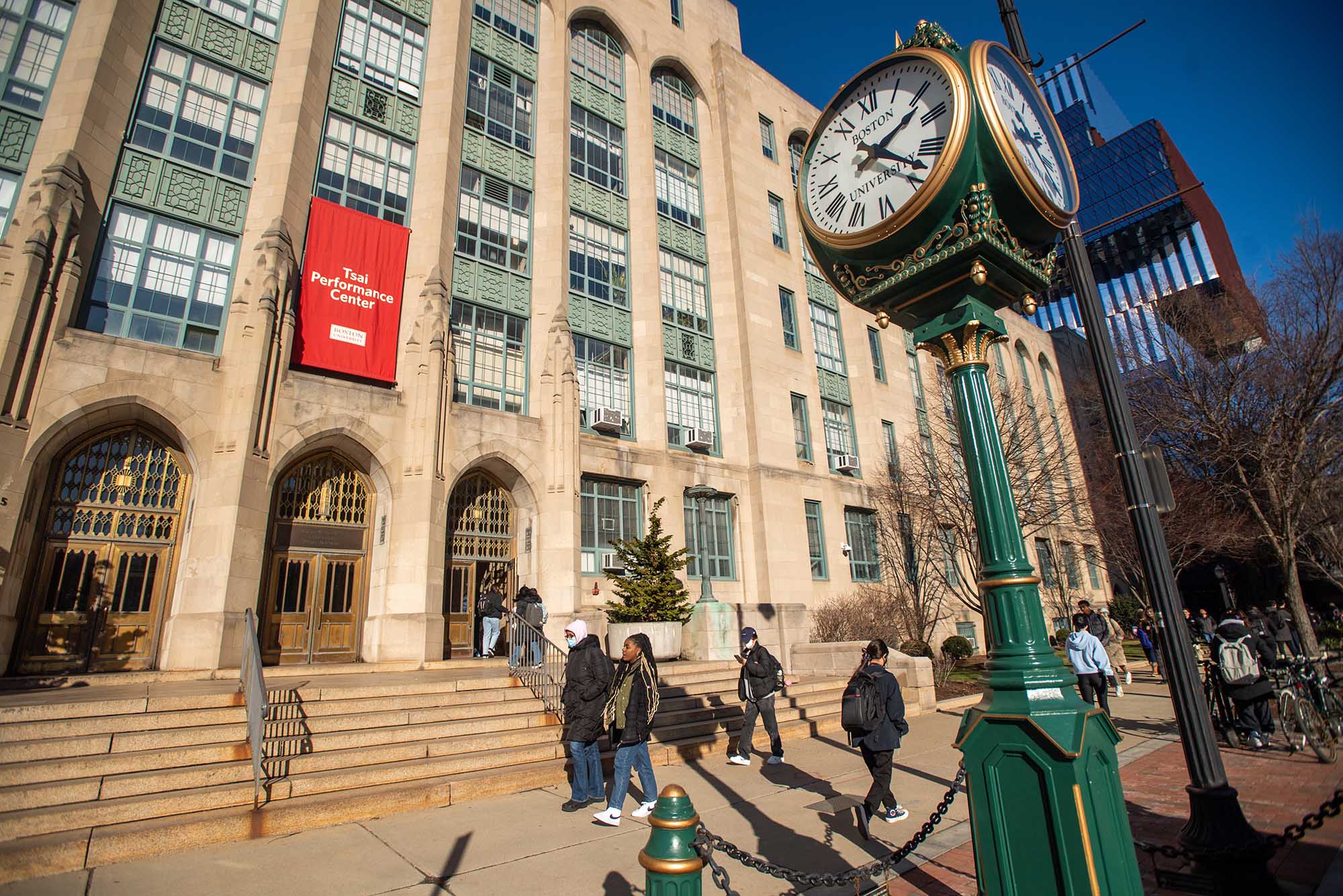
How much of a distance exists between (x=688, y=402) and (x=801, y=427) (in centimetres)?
560

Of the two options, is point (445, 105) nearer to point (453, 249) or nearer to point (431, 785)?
point (453, 249)

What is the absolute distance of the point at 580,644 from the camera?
752 cm

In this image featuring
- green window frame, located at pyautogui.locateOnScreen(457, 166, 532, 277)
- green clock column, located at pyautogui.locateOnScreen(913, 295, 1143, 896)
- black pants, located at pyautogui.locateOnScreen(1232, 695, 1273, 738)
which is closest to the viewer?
green clock column, located at pyautogui.locateOnScreen(913, 295, 1143, 896)

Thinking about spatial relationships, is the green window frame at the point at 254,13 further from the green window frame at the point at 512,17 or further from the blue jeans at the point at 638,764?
the blue jeans at the point at 638,764

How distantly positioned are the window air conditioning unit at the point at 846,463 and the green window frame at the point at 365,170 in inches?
718

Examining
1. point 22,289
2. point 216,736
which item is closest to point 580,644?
point 216,736

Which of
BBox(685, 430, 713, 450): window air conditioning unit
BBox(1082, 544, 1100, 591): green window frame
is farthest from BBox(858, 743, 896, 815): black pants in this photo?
BBox(1082, 544, 1100, 591): green window frame

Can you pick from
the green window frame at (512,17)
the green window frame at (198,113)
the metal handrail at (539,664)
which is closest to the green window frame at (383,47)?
the green window frame at (512,17)

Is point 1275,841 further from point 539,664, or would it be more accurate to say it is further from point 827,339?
point 827,339

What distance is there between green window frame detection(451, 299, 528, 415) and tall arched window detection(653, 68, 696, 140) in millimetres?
13147

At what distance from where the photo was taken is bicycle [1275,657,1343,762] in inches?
341

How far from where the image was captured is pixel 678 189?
26344 mm

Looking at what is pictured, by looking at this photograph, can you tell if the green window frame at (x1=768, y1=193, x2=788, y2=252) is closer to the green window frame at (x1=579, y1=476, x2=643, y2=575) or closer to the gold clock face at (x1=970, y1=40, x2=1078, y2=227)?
the green window frame at (x1=579, y1=476, x2=643, y2=575)

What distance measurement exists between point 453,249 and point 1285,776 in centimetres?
2051
